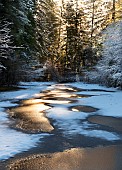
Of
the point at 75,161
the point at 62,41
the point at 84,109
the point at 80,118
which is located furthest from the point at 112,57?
the point at 62,41

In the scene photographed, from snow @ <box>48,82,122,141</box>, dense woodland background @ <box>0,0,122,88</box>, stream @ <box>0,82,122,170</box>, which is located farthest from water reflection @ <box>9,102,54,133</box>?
dense woodland background @ <box>0,0,122,88</box>

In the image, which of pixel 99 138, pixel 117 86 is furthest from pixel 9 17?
pixel 99 138

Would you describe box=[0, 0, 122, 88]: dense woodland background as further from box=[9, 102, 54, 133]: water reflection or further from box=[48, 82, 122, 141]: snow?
box=[48, 82, 122, 141]: snow

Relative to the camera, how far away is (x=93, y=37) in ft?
170

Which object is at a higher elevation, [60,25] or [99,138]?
[60,25]

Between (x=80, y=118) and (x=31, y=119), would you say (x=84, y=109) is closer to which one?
(x=80, y=118)

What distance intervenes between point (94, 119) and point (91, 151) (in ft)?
16.3

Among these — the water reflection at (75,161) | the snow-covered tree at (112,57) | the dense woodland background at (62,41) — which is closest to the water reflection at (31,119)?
the water reflection at (75,161)

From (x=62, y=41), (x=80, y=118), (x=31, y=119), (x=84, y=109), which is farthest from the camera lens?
(x=62, y=41)

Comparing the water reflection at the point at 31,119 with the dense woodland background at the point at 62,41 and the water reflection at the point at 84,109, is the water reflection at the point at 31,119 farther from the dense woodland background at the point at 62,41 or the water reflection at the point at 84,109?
the dense woodland background at the point at 62,41

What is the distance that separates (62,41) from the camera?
57.4 metres

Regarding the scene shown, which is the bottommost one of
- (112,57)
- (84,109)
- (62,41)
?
(84,109)

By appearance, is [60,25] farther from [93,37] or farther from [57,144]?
[57,144]

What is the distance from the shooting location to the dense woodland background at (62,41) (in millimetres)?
26391
